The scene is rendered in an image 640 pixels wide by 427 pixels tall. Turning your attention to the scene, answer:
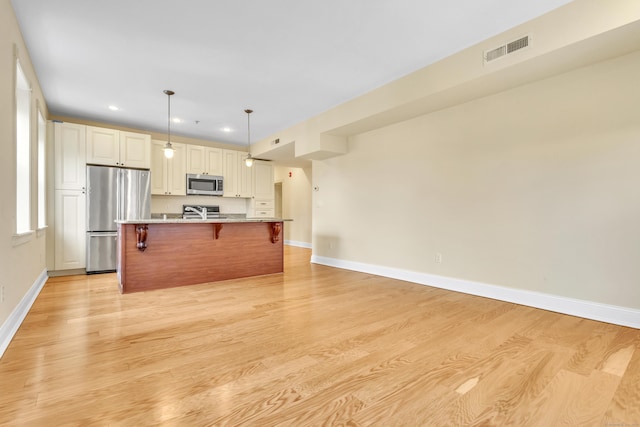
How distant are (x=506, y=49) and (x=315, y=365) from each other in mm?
3147

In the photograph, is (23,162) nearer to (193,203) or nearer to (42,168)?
(42,168)

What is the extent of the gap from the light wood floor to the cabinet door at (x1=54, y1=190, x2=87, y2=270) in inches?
73.4

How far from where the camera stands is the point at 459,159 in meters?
3.78

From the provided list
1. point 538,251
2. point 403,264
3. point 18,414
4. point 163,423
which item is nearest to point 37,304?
point 18,414

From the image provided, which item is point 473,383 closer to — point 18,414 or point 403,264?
point 18,414

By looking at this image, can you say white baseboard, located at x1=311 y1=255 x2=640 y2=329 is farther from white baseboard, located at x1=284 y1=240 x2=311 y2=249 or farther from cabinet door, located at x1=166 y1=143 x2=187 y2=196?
cabinet door, located at x1=166 y1=143 x2=187 y2=196

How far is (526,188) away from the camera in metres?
3.20

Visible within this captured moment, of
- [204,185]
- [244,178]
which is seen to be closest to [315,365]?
[204,185]

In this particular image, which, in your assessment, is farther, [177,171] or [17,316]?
[177,171]

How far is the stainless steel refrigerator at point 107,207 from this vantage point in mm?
4758

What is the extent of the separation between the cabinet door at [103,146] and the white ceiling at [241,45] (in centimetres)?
51

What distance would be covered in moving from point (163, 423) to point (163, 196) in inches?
225

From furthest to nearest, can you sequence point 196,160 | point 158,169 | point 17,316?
point 196,160
point 158,169
point 17,316

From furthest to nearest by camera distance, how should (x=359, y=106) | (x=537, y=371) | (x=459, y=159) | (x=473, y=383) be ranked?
(x=359, y=106) → (x=459, y=159) → (x=537, y=371) → (x=473, y=383)
